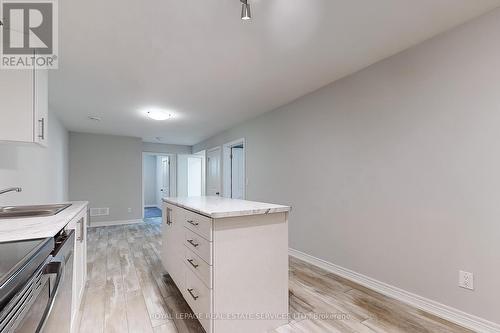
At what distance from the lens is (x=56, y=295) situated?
924 millimetres

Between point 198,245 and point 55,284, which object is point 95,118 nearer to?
point 198,245

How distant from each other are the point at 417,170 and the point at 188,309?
92.1 inches

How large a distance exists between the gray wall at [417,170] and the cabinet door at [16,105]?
2.83 metres

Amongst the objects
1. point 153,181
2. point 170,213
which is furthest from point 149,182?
point 170,213

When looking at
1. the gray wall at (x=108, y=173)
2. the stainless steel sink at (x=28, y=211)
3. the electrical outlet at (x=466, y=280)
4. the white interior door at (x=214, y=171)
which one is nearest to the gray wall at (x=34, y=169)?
the stainless steel sink at (x=28, y=211)

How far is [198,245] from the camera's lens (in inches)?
67.7

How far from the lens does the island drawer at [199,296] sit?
155 centimetres

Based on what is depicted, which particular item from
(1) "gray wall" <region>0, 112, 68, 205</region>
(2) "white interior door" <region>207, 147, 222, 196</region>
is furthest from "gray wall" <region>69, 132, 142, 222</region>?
(2) "white interior door" <region>207, 147, 222, 196</region>

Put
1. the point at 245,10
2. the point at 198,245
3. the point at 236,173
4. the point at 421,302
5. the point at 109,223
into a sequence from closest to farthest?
the point at 245,10 → the point at 198,245 → the point at 421,302 → the point at 236,173 → the point at 109,223

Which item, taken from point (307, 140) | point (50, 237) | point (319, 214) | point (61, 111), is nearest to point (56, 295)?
point (50, 237)

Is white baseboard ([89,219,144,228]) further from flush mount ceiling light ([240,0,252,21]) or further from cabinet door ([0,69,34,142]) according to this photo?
flush mount ceiling light ([240,0,252,21])

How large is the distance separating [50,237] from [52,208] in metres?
1.20

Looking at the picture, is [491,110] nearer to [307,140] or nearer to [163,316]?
[307,140]

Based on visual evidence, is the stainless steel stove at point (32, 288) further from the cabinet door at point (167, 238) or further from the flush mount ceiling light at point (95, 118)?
the flush mount ceiling light at point (95, 118)
